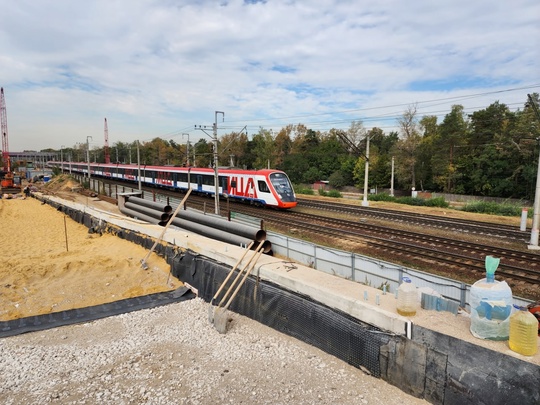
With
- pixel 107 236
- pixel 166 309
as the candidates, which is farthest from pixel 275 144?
pixel 166 309

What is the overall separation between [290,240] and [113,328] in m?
6.43

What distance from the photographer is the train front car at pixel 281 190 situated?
24.8 m

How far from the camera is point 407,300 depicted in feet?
19.4

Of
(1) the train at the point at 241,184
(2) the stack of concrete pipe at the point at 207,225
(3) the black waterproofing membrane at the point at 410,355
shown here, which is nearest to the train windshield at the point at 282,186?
(1) the train at the point at 241,184

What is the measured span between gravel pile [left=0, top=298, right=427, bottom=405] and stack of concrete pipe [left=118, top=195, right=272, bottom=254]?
9.62 ft

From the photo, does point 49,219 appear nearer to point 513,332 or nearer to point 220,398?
point 220,398

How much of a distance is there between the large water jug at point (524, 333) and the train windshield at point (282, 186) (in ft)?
67.2

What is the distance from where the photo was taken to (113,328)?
26.3 ft

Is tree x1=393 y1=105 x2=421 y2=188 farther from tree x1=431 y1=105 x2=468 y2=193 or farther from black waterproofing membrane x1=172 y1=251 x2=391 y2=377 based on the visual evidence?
black waterproofing membrane x1=172 y1=251 x2=391 y2=377

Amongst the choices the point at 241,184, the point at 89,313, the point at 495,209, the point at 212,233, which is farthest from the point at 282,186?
the point at 89,313

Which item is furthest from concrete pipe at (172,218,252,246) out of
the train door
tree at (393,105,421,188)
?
tree at (393,105,421,188)

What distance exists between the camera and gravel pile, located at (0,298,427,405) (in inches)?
217

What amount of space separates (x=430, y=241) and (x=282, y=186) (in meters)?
11.6

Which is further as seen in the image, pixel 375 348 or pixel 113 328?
pixel 113 328
